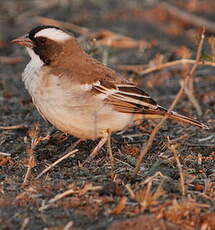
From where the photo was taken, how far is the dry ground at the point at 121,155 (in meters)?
4.55

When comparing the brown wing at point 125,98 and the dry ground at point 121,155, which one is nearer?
the dry ground at point 121,155

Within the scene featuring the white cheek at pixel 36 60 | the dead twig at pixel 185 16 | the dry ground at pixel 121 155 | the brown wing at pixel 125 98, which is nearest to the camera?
the dry ground at pixel 121 155

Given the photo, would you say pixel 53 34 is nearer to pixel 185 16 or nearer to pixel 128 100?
pixel 128 100

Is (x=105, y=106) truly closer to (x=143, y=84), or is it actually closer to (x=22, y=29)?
(x=143, y=84)

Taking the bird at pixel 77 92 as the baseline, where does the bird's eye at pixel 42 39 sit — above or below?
above

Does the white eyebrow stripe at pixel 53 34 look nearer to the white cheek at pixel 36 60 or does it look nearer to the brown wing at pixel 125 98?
the white cheek at pixel 36 60

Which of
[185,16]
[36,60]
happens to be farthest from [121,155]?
[185,16]

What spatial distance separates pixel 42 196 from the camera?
16.0 ft

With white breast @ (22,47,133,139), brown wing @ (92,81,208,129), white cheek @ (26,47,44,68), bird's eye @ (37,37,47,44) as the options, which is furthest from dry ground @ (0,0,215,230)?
bird's eye @ (37,37,47,44)

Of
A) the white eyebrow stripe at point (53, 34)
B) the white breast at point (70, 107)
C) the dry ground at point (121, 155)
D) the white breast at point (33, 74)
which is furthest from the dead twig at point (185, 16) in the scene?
the white breast at point (70, 107)

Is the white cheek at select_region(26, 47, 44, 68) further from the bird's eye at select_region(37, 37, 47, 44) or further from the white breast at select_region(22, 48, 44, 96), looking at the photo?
the bird's eye at select_region(37, 37, 47, 44)

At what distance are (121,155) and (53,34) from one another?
1.66 m

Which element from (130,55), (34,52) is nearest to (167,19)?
(130,55)

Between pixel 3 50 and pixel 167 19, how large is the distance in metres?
3.84
